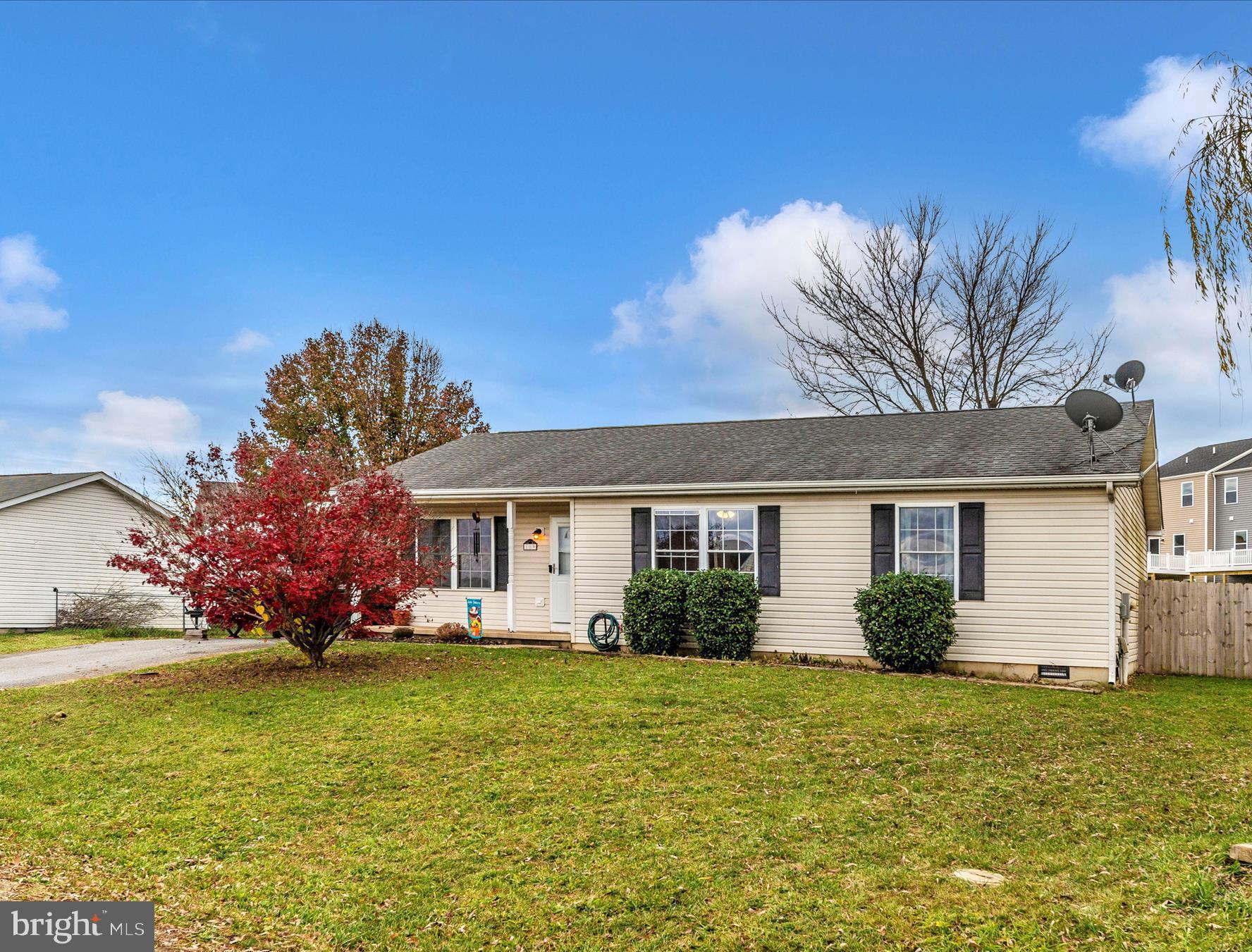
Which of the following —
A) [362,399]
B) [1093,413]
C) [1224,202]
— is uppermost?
[362,399]

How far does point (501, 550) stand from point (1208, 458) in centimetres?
3838

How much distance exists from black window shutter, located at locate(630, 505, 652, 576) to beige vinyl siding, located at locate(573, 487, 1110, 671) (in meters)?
1.01

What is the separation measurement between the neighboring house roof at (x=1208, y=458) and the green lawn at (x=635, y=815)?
111 feet

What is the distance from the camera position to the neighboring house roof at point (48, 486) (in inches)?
787

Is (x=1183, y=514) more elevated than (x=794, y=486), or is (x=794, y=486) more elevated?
(x=794, y=486)

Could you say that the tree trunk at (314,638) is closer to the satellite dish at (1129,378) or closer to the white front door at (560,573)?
the white front door at (560,573)

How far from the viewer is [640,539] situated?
13164mm

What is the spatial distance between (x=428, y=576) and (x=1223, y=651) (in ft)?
41.1

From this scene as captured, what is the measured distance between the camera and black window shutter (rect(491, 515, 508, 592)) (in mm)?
14844

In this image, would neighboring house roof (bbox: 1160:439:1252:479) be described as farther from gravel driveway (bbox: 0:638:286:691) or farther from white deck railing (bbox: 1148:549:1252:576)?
gravel driveway (bbox: 0:638:286:691)

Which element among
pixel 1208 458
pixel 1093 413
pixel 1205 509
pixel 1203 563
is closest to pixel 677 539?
pixel 1093 413

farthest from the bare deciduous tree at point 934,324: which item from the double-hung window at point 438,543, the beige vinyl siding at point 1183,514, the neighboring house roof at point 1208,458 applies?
the neighboring house roof at point 1208,458

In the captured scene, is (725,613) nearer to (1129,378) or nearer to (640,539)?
(640,539)

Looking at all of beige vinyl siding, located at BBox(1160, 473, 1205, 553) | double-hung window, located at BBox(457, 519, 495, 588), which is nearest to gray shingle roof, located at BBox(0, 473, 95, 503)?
double-hung window, located at BBox(457, 519, 495, 588)
